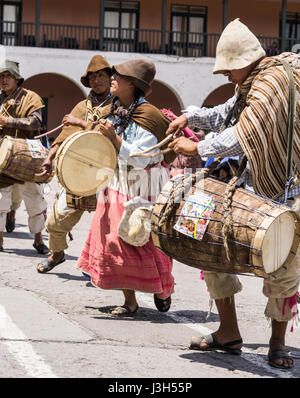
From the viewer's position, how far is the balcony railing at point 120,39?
29.8 metres

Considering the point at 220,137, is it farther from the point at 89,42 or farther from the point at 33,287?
the point at 89,42

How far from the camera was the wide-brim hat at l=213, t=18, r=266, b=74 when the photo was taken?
14.5 ft

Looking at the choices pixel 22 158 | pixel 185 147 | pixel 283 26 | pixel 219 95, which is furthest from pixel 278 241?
pixel 219 95

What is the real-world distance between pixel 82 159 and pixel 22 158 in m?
2.89

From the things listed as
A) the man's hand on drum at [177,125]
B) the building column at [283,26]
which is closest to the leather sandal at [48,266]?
the man's hand on drum at [177,125]

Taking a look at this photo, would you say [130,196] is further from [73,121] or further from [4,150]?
[4,150]

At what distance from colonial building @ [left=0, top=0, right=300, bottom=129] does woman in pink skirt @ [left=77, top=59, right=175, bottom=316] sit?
2282cm

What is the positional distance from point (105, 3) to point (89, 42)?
6.03ft

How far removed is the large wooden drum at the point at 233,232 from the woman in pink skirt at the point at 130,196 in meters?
1.31

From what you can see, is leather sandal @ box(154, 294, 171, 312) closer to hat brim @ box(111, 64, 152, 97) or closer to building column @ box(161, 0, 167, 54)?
hat brim @ box(111, 64, 152, 97)

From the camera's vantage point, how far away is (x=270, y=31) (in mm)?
32344

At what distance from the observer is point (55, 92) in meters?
Result: 31.3

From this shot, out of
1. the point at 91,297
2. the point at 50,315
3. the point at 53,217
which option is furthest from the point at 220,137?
the point at 53,217

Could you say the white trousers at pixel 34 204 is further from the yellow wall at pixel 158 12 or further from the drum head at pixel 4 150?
the yellow wall at pixel 158 12
